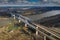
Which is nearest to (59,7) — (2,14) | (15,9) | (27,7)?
(27,7)

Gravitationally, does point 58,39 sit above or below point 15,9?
above

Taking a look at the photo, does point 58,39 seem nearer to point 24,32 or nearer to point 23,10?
point 24,32

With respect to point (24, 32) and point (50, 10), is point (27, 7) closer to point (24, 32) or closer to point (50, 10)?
point (50, 10)

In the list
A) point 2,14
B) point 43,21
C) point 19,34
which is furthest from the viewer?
point 2,14

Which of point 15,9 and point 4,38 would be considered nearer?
point 4,38

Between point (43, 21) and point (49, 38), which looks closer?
point (49, 38)

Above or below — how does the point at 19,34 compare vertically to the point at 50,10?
above

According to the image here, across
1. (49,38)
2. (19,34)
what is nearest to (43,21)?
(19,34)

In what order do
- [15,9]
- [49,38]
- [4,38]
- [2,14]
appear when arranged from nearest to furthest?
[49,38], [4,38], [2,14], [15,9]

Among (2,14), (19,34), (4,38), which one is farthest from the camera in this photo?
(2,14)
